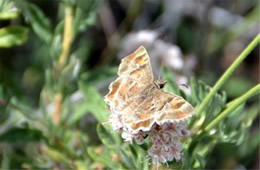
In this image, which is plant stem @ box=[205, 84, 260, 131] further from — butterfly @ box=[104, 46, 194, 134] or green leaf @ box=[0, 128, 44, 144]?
green leaf @ box=[0, 128, 44, 144]

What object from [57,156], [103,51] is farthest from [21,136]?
[103,51]

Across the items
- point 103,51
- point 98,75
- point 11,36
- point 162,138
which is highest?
point 11,36

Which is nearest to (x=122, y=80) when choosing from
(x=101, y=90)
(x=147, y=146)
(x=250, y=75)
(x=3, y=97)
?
(x=147, y=146)

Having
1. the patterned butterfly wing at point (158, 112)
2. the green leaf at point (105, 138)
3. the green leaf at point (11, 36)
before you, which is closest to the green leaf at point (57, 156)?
the green leaf at point (105, 138)

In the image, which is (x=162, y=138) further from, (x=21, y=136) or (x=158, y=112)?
(x=21, y=136)

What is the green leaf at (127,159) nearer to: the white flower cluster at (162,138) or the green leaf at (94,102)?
the white flower cluster at (162,138)

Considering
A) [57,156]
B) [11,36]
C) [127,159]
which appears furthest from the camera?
[57,156]
